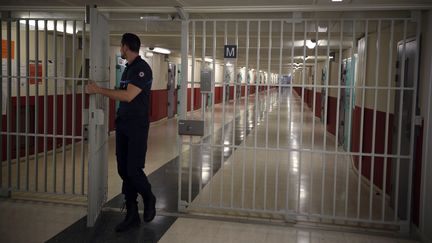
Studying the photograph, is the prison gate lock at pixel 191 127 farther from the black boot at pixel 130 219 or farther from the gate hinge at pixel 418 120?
the gate hinge at pixel 418 120

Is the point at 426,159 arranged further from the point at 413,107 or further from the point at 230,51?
the point at 230,51

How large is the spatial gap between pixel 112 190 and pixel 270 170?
9.49 feet

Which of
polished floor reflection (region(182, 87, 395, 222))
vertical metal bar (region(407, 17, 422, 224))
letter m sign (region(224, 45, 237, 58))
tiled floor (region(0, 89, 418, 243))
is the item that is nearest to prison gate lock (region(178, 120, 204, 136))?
polished floor reflection (region(182, 87, 395, 222))

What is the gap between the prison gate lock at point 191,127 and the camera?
481 cm

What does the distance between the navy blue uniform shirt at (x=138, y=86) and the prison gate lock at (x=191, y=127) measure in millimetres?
607

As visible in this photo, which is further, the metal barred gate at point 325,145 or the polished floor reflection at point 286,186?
the polished floor reflection at point 286,186

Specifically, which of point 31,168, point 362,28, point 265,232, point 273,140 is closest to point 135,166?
point 265,232

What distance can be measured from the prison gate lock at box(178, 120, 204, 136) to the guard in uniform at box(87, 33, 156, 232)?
0.60m

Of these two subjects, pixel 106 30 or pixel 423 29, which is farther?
pixel 106 30

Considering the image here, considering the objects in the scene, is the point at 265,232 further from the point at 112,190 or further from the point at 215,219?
the point at 112,190

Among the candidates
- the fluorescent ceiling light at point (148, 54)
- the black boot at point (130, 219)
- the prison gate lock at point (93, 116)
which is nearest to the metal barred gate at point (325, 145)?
the black boot at point (130, 219)

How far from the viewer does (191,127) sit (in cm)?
483

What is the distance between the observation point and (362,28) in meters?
6.91

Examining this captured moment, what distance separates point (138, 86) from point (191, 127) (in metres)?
0.89
